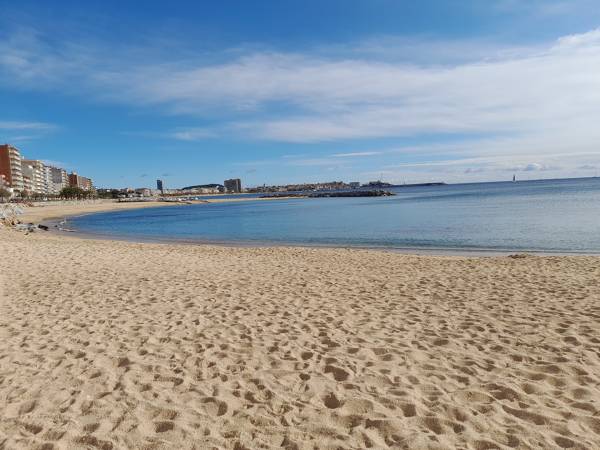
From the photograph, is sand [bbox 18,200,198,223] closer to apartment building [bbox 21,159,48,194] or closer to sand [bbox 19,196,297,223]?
sand [bbox 19,196,297,223]

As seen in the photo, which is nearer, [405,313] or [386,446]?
[386,446]

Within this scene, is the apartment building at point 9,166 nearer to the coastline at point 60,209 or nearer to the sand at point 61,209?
the sand at point 61,209

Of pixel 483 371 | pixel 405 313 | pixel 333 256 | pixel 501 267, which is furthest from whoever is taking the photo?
pixel 333 256

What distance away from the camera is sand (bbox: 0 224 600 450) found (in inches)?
147

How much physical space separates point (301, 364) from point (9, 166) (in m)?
175

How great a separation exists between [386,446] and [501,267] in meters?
10.6

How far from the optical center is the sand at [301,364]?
3725mm

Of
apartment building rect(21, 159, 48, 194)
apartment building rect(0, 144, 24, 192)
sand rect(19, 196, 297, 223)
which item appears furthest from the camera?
apartment building rect(21, 159, 48, 194)

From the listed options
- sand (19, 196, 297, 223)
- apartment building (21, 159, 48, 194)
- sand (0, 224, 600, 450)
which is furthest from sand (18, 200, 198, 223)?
apartment building (21, 159, 48, 194)

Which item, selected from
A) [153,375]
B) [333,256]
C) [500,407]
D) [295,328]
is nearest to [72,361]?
[153,375]

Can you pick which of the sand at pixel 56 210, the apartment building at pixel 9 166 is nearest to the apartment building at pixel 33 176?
the apartment building at pixel 9 166

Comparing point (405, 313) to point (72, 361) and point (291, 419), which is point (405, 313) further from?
point (72, 361)

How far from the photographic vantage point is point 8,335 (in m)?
6.38

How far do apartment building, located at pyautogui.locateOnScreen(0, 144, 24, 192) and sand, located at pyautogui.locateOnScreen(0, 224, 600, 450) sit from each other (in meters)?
165
